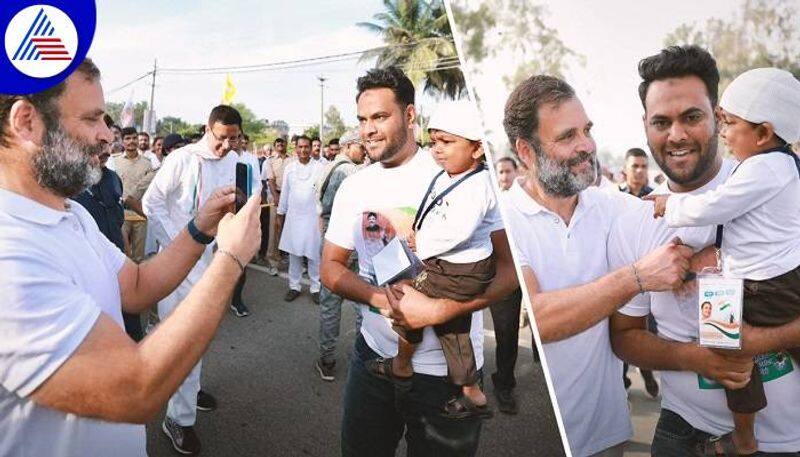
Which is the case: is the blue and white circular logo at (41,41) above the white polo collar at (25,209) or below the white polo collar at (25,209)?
above

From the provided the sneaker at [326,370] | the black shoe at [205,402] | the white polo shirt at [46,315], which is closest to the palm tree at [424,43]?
the white polo shirt at [46,315]

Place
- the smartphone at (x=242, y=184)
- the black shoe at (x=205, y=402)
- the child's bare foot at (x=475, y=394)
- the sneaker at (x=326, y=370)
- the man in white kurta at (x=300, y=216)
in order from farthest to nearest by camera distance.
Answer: the man in white kurta at (x=300, y=216)
the sneaker at (x=326, y=370)
the black shoe at (x=205, y=402)
the smartphone at (x=242, y=184)
the child's bare foot at (x=475, y=394)

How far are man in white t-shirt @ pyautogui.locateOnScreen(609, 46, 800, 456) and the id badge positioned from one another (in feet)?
0.06

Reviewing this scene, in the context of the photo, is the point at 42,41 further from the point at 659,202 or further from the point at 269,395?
the point at 269,395

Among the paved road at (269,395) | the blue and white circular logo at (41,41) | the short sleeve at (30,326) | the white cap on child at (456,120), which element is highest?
the blue and white circular logo at (41,41)

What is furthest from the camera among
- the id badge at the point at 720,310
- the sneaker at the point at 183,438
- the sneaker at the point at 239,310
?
the sneaker at the point at 239,310

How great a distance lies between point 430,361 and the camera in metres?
1.09

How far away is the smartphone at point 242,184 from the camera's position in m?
1.17

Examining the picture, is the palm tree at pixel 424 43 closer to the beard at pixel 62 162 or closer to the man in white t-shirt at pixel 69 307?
the man in white t-shirt at pixel 69 307

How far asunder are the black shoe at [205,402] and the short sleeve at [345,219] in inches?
63.5

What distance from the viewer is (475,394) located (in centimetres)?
100

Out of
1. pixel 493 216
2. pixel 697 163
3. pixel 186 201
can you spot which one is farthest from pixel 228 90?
pixel 186 201

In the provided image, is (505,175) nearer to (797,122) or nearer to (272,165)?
(797,122)

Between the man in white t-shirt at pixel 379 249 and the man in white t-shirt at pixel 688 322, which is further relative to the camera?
the man in white t-shirt at pixel 379 249
